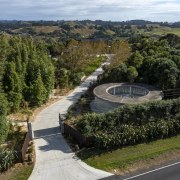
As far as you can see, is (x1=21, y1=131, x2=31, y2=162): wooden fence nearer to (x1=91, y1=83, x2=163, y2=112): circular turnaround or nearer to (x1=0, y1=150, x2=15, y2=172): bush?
(x1=0, y1=150, x2=15, y2=172): bush

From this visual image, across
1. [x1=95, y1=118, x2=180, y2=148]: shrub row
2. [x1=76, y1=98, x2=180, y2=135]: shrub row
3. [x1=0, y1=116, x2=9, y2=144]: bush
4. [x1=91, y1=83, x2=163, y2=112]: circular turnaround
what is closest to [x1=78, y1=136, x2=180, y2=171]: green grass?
[x1=95, y1=118, x2=180, y2=148]: shrub row

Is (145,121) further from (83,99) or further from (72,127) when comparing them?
(83,99)

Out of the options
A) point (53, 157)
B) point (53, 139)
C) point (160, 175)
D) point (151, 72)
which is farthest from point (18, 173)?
point (151, 72)

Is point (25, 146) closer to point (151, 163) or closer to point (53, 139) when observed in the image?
point (53, 139)

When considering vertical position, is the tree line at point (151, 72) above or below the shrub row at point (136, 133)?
above

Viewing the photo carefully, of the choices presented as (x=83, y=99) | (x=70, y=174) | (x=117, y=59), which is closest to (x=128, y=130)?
(x=70, y=174)

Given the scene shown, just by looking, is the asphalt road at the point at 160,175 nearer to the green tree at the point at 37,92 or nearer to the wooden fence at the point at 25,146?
the wooden fence at the point at 25,146

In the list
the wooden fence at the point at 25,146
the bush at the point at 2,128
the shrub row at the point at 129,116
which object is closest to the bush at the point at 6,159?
the wooden fence at the point at 25,146
